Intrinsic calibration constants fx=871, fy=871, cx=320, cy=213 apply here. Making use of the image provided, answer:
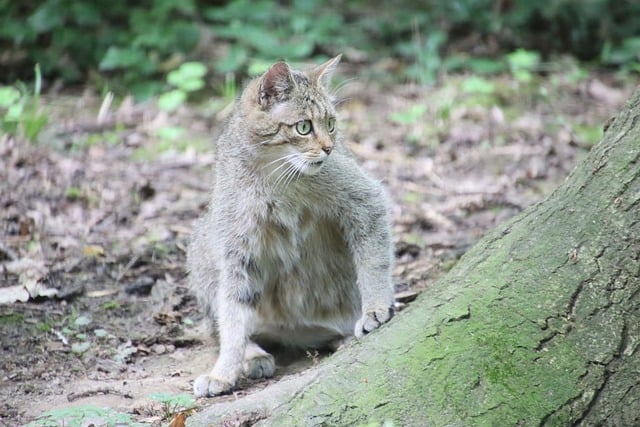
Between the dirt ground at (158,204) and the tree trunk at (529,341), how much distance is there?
109 centimetres

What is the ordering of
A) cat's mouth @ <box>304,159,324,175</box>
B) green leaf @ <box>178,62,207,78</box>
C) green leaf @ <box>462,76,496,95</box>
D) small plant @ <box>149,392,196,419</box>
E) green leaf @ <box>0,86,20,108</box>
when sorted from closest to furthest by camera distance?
small plant @ <box>149,392,196,419</box>
cat's mouth @ <box>304,159,324,175</box>
green leaf @ <box>0,86,20,108</box>
green leaf @ <box>178,62,207,78</box>
green leaf @ <box>462,76,496,95</box>

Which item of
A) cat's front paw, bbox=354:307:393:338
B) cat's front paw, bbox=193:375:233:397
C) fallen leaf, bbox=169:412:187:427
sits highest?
fallen leaf, bbox=169:412:187:427

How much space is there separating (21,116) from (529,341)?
18.4 ft

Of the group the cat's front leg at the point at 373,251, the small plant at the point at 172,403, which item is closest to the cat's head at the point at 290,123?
the cat's front leg at the point at 373,251

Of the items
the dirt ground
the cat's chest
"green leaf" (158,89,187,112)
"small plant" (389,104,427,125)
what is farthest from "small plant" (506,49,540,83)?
the cat's chest

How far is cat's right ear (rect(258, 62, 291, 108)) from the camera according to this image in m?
4.39

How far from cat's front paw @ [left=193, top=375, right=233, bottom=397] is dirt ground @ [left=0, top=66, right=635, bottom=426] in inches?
3.0

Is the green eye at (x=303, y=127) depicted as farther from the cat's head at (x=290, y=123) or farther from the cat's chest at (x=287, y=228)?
the cat's chest at (x=287, y=228)

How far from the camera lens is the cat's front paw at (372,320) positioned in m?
4.17

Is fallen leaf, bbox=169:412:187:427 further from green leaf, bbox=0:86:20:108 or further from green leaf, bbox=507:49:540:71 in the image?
green leaf, bbox=507:49:540:71

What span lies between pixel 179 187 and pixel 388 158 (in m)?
1.89

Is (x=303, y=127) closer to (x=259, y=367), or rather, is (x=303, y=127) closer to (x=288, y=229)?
(x=288, y=229)

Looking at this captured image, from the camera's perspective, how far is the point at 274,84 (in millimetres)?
4434

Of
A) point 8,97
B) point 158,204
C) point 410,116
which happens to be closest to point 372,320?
point 158,204
